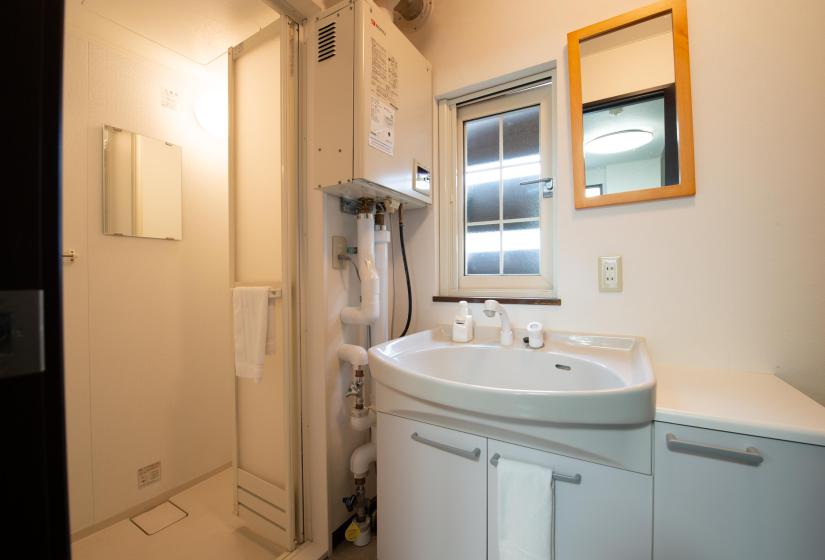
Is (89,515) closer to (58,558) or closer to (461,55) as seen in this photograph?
(58,558)

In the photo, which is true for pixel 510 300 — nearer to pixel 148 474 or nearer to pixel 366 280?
pixel 366 280

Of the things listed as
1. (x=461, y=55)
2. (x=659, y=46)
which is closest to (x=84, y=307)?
(x=461, y=55)

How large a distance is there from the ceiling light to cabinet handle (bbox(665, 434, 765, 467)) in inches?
36.5

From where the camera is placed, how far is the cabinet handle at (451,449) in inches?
31.9

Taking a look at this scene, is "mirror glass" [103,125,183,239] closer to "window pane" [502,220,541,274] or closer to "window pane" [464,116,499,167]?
"window pane" [464,116,499,167]

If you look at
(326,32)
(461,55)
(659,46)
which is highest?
(461,55)

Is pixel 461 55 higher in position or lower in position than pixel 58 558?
higher

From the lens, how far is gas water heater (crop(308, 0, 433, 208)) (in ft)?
3.42

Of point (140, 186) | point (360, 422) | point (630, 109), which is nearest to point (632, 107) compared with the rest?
point (630, 109)

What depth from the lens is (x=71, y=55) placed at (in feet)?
4.51

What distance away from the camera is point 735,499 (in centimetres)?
61

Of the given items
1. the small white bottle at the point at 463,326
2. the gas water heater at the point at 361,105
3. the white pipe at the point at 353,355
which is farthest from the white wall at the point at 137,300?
the small white bottle at the point at 463,326

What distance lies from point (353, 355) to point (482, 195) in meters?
0.91

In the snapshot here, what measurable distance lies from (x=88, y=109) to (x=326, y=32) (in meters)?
1.20
